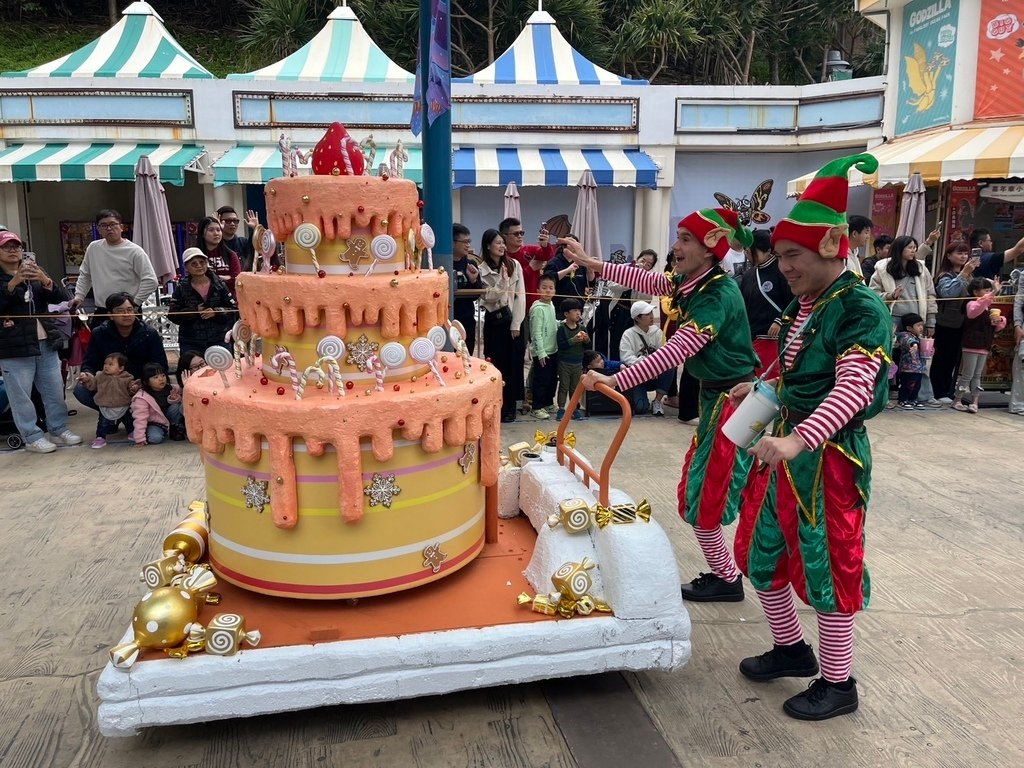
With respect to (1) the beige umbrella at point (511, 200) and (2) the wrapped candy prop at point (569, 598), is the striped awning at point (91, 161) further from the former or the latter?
(2) the wrapped candy prop at point (569, 598)

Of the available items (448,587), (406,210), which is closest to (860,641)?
(448,587)

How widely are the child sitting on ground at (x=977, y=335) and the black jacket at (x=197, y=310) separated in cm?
727

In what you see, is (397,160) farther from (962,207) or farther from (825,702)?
(962,207)

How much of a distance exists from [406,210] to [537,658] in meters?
2.00

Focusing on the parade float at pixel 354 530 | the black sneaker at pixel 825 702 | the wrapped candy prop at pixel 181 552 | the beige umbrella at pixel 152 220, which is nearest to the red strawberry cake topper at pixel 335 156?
the parade float at pixel 354 530

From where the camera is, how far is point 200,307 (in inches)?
278

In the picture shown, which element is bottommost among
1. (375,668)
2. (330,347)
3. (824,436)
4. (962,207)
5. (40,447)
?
(40,447)

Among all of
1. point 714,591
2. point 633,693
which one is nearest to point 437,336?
point 633,693

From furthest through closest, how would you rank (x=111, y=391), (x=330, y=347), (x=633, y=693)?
1. (x=111, y=391)
2. (x=633, y=693)
3. (x=330, y=347)

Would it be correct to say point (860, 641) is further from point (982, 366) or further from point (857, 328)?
point (982, 366)

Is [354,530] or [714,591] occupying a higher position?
[354,530]

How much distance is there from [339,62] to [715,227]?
42.8 feet

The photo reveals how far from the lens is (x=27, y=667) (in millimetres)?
3438

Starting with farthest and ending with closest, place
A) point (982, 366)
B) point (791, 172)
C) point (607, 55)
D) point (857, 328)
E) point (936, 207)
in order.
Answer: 1. point (607, 55)
2. point (791, 172)
3. point (936, 207)
4. point (982, 366)
5. point (857, 328)
